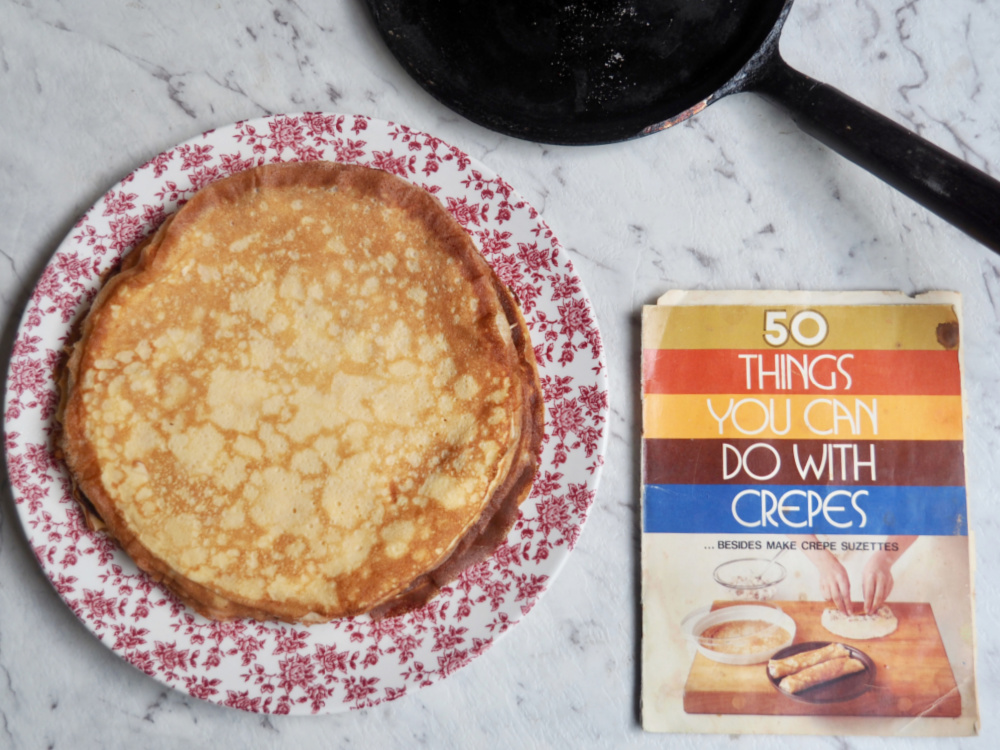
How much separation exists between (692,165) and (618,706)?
2.89 feet

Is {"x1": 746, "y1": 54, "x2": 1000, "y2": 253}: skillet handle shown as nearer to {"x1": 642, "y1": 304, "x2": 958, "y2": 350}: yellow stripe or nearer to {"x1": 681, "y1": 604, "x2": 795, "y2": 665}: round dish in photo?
{"x1": 642, "y1": 304, "x2": 958, "y2": 350}: yellow stripe

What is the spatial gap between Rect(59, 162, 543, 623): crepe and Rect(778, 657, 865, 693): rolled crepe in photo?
528 mm

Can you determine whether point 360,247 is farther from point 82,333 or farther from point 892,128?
point 892,128

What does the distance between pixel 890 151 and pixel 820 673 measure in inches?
31.7

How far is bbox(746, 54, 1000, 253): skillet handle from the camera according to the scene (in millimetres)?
1006

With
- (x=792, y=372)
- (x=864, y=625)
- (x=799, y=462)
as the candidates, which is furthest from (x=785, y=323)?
(x=864, y=625)

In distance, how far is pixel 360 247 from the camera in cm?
105

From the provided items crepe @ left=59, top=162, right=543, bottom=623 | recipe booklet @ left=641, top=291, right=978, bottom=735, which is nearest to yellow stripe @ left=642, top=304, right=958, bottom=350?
recipe booklet @ left=641, top=291, right=978, bottom=735

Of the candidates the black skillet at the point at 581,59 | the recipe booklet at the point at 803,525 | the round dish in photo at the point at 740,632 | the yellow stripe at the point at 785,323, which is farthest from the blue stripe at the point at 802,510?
the black skillet at the point at 581,59

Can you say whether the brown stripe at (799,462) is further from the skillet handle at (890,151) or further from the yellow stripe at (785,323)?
the skillet handle at (890,151)

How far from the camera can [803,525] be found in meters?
1.14

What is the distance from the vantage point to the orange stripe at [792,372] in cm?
115

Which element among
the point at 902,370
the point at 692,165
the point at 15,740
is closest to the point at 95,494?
the point at 15,740

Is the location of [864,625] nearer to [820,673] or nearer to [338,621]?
[820,673]
